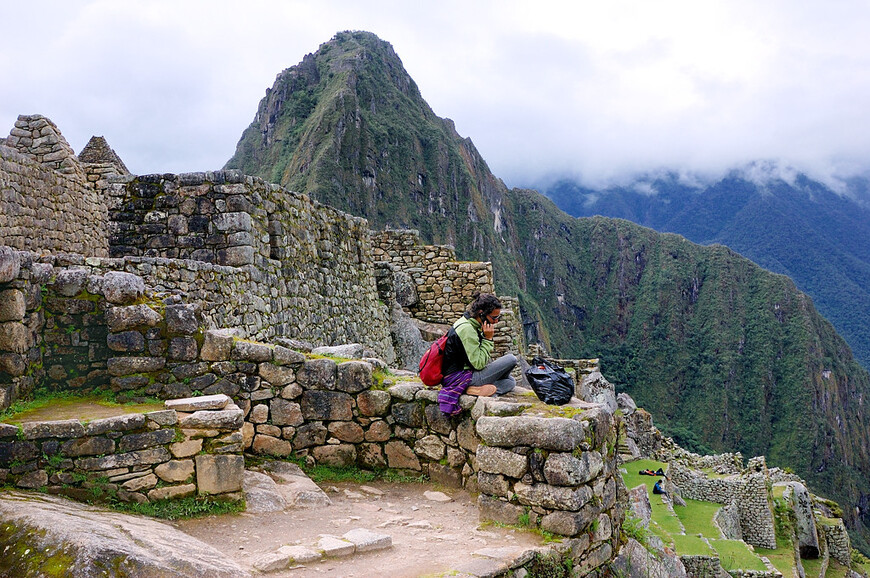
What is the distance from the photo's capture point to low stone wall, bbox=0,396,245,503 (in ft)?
13.5

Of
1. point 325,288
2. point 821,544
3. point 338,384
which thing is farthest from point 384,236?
point 821,544

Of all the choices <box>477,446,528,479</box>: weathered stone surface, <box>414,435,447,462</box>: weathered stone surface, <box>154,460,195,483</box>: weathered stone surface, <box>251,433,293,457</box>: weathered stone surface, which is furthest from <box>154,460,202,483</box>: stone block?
<box>477,446,528,479</box>: weathered stone surface

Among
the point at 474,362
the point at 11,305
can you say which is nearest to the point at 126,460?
the point at 11,305

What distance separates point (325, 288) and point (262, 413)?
4911mm

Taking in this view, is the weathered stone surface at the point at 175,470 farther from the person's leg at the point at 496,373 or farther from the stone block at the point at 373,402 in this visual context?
the person's leg at the point at 496,373

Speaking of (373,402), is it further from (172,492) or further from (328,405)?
(172,492)

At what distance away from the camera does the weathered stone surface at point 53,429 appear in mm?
4105

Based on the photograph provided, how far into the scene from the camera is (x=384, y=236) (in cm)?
1625

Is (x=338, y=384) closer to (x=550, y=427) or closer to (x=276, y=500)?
(x=276, y=500)

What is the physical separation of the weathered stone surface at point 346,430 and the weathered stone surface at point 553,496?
178cm

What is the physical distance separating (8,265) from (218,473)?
218 centimetres

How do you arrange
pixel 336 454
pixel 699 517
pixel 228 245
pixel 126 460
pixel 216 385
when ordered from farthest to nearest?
1. pixel 699 517
2. pixel 228 245
3. pixel 336 454
4. pixel 216 385
5. pixel 126 460

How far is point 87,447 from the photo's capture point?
4.21 meters

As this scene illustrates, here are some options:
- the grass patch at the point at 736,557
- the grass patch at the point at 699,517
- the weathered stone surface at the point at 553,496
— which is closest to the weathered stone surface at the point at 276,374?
the weathered stone surface at the point at 553,496
